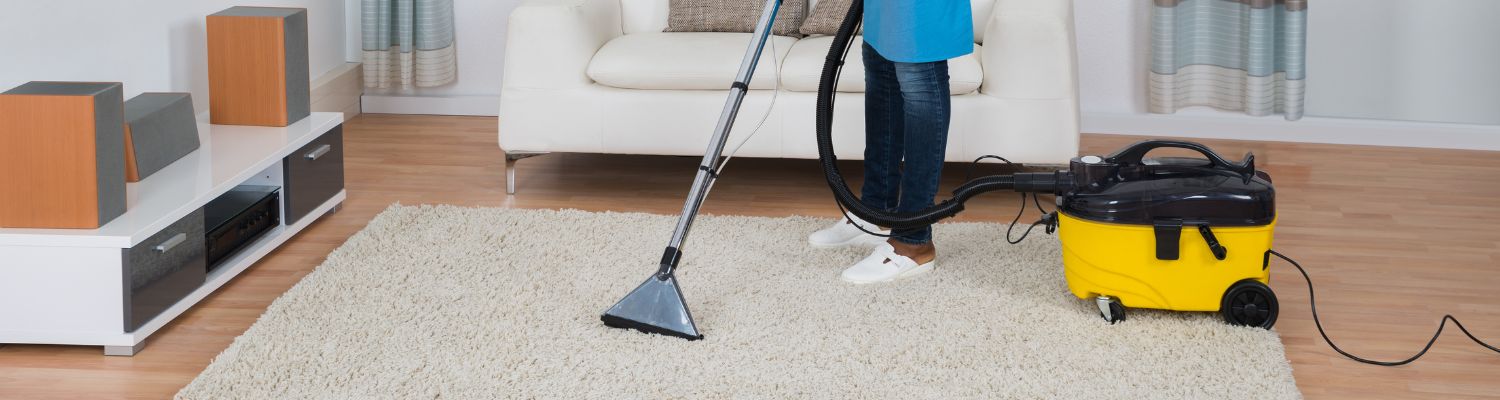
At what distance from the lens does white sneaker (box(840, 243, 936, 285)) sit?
8.23ft

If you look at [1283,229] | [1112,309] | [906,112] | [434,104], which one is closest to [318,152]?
[906,112]

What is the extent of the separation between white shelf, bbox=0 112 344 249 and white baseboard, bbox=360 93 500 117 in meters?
1.21

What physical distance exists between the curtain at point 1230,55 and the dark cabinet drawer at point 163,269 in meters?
2.65

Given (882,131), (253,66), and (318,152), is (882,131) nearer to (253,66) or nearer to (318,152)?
(318,152)

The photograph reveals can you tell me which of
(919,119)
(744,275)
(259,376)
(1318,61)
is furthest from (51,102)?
(1318,61)

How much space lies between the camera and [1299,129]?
3.91 meters

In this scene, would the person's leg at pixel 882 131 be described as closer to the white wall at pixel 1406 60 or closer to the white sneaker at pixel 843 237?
the white sneaker at pixel 843 237

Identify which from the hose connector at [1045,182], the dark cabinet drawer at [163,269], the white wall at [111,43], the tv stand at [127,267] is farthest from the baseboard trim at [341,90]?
the hose connector at [1045,182]

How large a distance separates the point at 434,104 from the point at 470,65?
17cm

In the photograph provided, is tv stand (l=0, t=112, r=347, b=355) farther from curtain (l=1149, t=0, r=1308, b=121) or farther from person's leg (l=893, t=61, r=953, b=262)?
curtain (l=1149, t=0, r=1308, b=121)

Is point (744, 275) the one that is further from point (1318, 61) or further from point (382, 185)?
point (1318, 61)

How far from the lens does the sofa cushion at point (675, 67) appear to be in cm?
307

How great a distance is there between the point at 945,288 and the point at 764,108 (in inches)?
29.9

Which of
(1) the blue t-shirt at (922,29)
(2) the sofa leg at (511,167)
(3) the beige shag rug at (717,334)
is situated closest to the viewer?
(3) the beige shag rug at (717,334)
